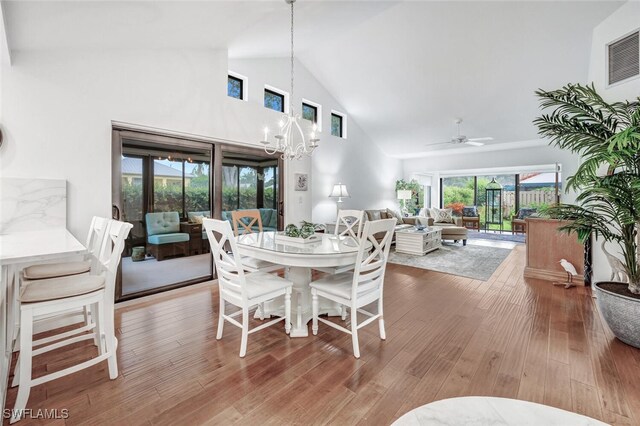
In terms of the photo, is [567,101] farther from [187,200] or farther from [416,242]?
[187,200]

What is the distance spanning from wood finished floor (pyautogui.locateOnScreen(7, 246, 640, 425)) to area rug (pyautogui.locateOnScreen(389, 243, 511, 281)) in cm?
155

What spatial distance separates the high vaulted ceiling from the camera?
2635 millimetres

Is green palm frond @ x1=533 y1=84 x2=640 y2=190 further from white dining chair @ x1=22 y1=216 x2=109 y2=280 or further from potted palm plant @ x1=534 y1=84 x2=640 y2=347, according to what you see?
white dining chair @ x1=22 y1=216 x2=109 y2=280

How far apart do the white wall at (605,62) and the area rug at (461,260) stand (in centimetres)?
128

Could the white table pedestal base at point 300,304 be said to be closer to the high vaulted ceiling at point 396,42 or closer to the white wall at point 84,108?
the white wall at point 84,108

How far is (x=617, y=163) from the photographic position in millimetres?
2229

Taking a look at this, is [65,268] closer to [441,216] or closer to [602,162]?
[602,162]

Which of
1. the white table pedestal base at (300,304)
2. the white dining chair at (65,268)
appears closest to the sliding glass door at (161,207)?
the white dining chair at (65,268)

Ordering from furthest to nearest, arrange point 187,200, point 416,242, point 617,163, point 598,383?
1. point 416,242
2. point 187,200
3. point 617,163
4. point 598,383

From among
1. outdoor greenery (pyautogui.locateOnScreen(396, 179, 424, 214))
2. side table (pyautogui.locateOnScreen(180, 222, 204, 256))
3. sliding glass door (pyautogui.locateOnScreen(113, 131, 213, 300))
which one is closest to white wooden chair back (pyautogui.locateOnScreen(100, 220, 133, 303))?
sliding glass door (pyautogui.locateOnScreen(113, 131, 213, 300))

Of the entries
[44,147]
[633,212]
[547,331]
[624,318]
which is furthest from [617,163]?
[44,147]

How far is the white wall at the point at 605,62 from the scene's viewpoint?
3.14m

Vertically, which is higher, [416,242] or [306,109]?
[306,109]

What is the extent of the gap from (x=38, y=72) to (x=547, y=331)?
17.2 feet
